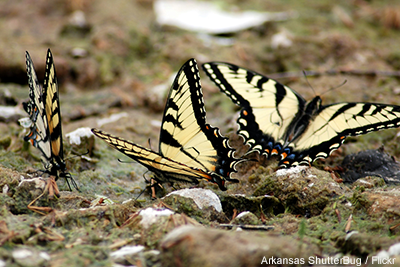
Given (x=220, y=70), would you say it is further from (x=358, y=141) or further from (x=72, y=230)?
(x=72, y=230)

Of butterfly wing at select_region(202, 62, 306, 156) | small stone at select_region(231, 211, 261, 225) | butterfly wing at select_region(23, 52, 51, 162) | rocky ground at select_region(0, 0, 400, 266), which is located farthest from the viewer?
butterfly wing at select_region(202, 62, 306, 156)

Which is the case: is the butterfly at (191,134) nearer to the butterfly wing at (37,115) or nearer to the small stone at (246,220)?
the small stone at (246,220)

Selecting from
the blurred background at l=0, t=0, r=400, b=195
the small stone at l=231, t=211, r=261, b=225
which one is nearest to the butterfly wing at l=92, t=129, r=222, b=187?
the small stone at l=231, t=211, r=261, b=225

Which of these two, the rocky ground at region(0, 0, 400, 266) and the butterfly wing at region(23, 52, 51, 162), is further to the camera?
the butterfly wing at region(23, 52, 51, 162)

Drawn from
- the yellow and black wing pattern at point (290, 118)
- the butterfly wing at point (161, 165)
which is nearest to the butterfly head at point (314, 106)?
the yellow and black wing pattern at point (290, 118)

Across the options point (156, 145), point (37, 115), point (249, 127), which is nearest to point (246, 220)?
point (249, 127)

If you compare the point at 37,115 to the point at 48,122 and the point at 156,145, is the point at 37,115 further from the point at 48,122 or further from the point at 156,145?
the point at 156,145

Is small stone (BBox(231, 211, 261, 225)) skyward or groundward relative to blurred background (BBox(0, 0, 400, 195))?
groundward

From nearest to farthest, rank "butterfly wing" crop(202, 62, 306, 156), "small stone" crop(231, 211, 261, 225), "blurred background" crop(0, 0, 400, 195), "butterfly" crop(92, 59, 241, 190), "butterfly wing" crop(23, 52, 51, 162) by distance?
"small stone" crop(231, 211, 261, 225) < "butterfly wing" crop(23, 52, 51, 162) < "butterfly" crop(92, 59, 241, 190) < "butterfly wing" crop(202, 62, 306, 156) < "blurred background" crop(0, 0, 400, 195)

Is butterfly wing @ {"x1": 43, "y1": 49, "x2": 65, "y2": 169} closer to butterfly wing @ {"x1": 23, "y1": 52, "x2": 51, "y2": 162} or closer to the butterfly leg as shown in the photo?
butterfly wing @ {"x1": 23, "y1": 52, "x2": 51, "y2": 162}
